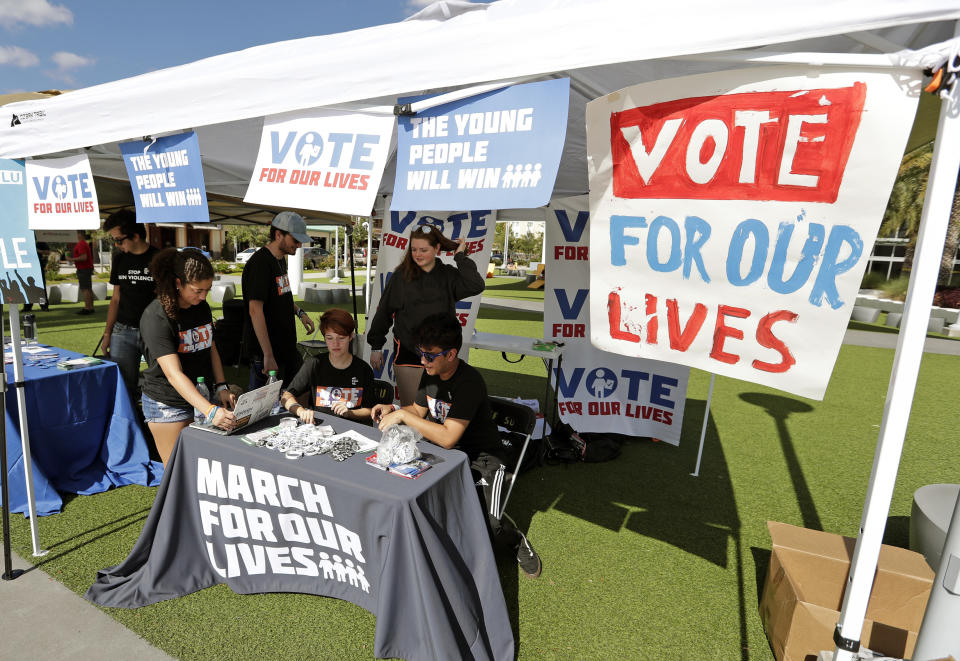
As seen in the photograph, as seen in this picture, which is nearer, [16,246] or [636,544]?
[16,246]

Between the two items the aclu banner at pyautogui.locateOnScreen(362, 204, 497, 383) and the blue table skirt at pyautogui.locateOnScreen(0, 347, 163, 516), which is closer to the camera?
the blue table skirt at pyautogui.locateOnScreen(0, 347, 163, 516)

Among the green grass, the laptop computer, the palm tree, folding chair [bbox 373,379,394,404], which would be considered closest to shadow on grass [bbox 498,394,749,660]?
the green grass

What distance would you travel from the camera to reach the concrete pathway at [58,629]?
2111 mm

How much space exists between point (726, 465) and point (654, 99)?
150 inches

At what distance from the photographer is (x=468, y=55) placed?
181 cm

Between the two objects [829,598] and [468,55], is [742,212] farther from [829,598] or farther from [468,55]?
[829,598]

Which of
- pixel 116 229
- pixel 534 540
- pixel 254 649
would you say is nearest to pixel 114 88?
pixel 116 229

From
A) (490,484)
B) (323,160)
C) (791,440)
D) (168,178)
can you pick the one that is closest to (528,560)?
(490,484)

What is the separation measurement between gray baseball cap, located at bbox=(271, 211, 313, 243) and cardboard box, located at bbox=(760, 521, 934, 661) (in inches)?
136

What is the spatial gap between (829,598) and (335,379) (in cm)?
276

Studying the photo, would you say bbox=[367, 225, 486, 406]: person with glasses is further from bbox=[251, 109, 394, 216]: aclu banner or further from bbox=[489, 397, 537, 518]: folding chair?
bbox=[251, 109, 394, 216]: aclu banner

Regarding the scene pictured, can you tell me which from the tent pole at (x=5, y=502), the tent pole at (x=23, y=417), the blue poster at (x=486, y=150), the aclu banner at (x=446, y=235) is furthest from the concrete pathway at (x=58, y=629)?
the aclu banner at (x=446, y=235)

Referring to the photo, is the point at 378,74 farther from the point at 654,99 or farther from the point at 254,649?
the point at 254,649

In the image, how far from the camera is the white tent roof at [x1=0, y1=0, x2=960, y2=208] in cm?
138
